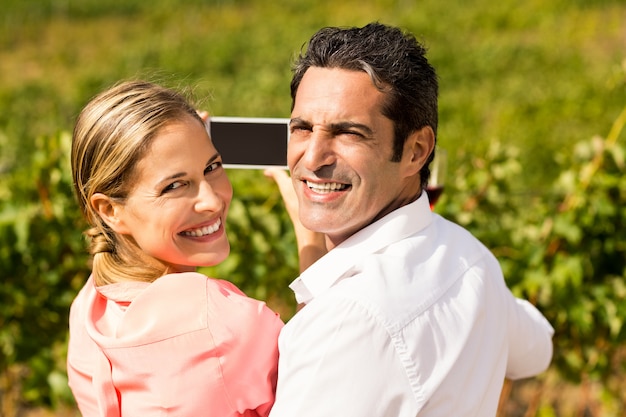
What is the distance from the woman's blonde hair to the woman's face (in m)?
0.02

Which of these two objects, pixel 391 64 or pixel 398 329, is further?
pixel 391 64

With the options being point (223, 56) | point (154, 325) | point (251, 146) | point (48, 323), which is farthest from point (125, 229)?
point (223, 56)

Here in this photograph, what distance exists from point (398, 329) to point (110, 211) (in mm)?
753

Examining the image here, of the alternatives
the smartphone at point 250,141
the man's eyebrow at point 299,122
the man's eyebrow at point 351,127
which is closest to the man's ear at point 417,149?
the man's eyebrow at point 351,127

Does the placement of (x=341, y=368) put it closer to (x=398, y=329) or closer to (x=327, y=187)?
(x=398, y=329)

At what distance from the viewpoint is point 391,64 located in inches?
68.1

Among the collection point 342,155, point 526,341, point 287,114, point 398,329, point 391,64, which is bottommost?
point 287,114

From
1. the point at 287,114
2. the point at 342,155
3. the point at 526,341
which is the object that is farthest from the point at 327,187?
the point at 287,114

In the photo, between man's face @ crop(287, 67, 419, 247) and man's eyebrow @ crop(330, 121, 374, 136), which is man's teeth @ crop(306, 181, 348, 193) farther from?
man's eyebrow @ crop(330, 121, 374, 136)

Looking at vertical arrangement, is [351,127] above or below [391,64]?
below

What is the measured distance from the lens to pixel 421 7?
46.4 ft

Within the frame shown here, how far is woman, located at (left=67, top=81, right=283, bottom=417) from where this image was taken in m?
1.60

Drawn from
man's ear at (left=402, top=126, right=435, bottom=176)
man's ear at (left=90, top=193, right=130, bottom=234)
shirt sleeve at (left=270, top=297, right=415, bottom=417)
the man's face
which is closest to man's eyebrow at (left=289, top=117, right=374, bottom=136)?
the man's face

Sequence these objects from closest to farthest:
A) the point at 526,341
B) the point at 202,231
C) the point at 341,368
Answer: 1. the point at 341,368
2. the point at 202,231
3. the point at 526,341
